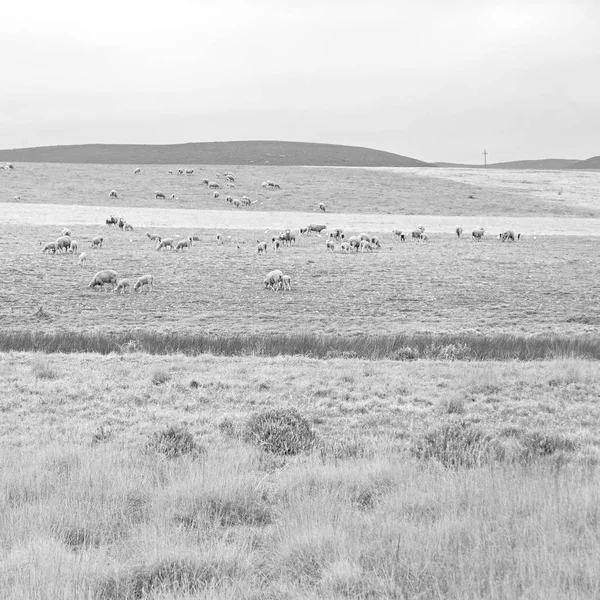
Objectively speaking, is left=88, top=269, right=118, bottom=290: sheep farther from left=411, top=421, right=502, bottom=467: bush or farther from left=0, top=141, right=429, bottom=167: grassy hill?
left=0, top=141, right=429, bottom=167: grassy hill

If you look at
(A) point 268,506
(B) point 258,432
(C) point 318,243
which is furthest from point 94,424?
(C) point 318,243

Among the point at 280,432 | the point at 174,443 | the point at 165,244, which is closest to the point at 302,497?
the point at 174,443

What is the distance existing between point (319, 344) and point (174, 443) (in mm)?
11831

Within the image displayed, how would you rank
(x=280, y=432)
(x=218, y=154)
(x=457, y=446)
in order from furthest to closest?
(x=218, y=154) → (x=280, y=432) → (x=457, y=446)

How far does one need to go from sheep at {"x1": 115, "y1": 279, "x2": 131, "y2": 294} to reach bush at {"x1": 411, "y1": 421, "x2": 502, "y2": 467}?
20642 millimetres

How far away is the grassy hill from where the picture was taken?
421 feet

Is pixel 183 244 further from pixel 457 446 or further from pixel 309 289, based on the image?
pixel 457 446

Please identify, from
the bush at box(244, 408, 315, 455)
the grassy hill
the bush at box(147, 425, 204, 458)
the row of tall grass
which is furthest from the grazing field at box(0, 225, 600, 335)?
the grassy hill

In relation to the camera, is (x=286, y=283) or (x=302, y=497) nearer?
(x=302, y=497)

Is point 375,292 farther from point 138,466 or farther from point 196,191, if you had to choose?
point 196,191

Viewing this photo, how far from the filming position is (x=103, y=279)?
100.0 ft

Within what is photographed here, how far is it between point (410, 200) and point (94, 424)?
66304mm

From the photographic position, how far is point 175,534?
6641 millimetres

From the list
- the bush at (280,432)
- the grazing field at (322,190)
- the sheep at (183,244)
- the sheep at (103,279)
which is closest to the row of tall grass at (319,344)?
the sheep at (103,279)
